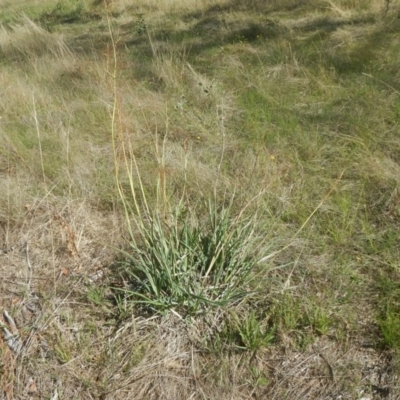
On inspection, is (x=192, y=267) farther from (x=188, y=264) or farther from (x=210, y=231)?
(x=210, y=231)

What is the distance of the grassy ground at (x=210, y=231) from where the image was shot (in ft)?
5.93

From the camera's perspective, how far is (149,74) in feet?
15.0

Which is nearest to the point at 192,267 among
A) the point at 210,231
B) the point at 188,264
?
the point at 188,264

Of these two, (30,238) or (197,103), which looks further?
(197,103)

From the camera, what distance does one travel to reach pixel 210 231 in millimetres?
2238

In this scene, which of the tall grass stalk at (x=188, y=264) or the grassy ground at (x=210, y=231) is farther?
the tall grass stalk at (x=188, y=264)

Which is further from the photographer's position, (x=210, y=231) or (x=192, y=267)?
(x=210, y=231)

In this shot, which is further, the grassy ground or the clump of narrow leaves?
the clump of narrow leaves

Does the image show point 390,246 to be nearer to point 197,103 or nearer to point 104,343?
point 104,343

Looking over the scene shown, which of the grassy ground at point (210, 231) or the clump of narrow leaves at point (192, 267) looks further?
the clump of narrow leaves at point (192, 267)

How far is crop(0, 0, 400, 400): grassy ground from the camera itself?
5.93ft

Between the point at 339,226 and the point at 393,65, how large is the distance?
87.4 inches

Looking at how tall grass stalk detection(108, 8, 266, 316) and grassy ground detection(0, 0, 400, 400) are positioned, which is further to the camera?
tall grass stalk detection(108, 8, 266, 316)

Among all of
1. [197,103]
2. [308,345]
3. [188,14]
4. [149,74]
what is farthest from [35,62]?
[308,345]
